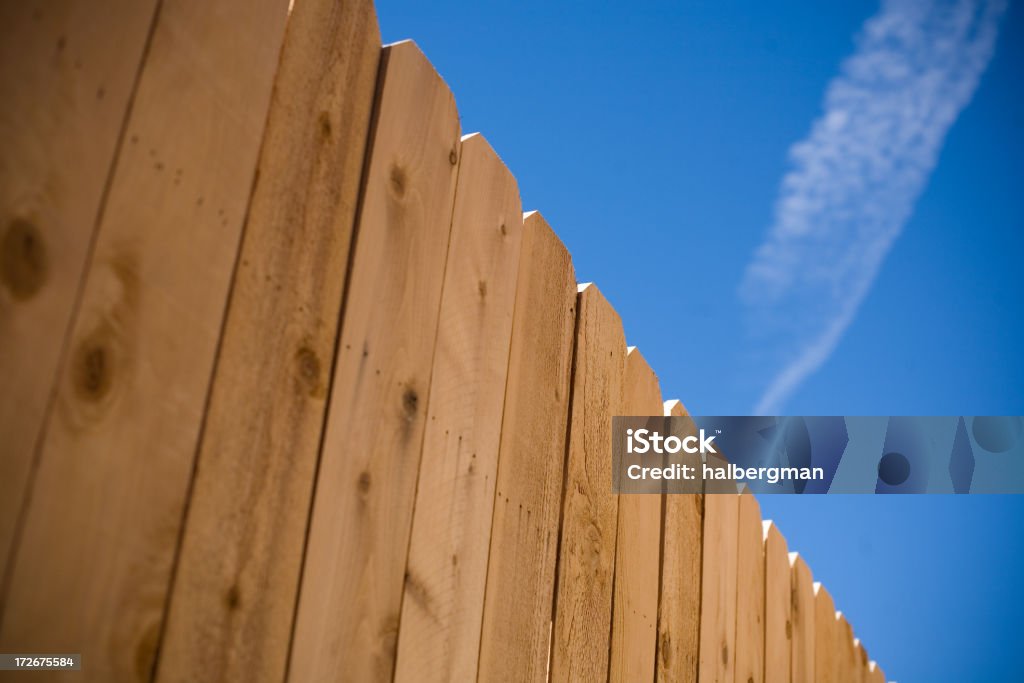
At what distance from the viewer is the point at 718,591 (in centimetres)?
239

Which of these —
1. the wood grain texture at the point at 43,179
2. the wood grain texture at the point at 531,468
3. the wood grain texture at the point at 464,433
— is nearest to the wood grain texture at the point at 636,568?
the wood grain texture at the point at 531,468

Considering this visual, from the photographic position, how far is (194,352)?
1.01 meters

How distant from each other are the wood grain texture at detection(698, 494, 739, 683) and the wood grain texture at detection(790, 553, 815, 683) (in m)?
0.56

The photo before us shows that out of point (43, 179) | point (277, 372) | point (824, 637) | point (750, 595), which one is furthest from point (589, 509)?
point (824, 637)

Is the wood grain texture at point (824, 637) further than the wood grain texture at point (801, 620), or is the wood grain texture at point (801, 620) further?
the wood grain texture at point (824, 637)

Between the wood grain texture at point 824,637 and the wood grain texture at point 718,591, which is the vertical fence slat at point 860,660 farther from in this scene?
the wood grain texture at point 718,591

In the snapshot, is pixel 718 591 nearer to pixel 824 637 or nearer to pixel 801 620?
pixel 801 620

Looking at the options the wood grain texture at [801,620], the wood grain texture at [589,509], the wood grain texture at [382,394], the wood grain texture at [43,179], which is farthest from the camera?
the wood grain texture at [801,620]

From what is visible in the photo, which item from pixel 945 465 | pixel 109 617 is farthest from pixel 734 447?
pixel 109 617

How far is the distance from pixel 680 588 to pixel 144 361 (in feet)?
5.09

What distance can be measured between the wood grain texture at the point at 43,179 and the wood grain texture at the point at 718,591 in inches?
70.4

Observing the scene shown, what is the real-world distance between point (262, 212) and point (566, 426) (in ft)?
2.74

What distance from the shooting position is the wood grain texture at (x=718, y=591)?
2301 millimetres

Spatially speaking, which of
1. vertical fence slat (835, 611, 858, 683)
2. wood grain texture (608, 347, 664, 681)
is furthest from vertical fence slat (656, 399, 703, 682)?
vertical fence slat (835, 611, 858, 683)
